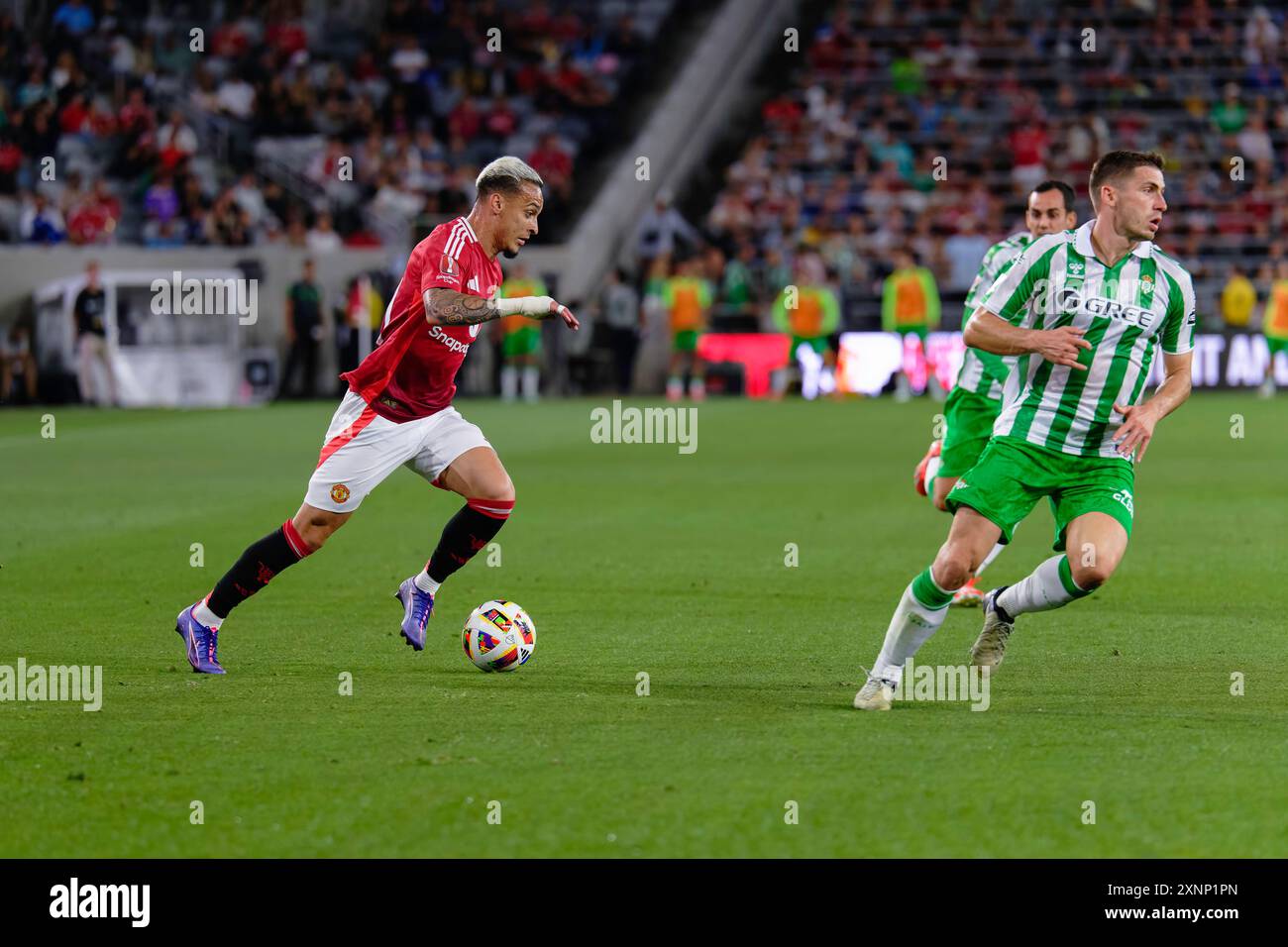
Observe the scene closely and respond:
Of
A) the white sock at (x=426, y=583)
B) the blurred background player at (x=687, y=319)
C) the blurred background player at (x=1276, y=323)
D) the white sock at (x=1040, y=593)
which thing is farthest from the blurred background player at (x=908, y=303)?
the white sock at (x=1040, y=593)

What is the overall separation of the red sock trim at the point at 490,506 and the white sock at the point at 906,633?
204 cm

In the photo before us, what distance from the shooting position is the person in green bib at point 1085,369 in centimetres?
746

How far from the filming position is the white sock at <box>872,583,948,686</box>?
7.30 m

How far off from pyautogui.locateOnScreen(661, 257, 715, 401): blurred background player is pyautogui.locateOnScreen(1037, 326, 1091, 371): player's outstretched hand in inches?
933

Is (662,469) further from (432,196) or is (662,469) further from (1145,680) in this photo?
→ (432,196)

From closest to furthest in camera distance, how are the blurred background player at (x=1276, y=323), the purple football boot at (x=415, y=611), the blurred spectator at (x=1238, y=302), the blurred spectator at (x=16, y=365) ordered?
1. the purple football boot at (x=415, y=611)
2. the blurred spectator at (x=16, y=365)
3. the blurred background player at (x=1276, y=323)
4. the blurred spectator at (x=1238, y=302)

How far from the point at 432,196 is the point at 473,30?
17.8 feet

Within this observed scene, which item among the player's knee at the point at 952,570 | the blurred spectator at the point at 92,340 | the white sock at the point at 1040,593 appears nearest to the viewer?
the player's knee at the point at 952,570

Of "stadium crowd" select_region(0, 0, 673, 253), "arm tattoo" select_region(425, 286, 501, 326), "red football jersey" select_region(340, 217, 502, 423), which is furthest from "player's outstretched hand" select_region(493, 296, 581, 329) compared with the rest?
"stadium crowd" select_region(0, 0, 673, 253)

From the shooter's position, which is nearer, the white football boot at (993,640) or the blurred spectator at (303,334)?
the white football boot at (993,640)

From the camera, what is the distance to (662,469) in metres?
18.7

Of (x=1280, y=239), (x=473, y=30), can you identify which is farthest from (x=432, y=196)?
(x=1280, y=239)

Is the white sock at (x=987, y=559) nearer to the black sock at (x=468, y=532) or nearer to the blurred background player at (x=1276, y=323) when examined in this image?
the black sock at (x=468, y=532)

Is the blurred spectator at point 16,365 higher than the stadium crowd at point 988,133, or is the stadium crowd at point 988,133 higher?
the stadium crowd at point 988,133
